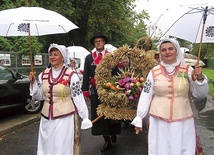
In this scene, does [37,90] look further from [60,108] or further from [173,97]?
[173,97]

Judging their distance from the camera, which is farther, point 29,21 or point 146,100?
point 29,21

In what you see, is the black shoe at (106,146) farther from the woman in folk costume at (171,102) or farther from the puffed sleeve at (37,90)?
the woman in folk costume at (171,102)

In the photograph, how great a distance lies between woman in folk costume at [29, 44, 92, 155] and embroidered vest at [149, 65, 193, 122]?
926 millimetres

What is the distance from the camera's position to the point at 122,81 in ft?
16.6

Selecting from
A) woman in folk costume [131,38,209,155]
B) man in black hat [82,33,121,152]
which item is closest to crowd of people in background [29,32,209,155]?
woman in folk costume [131,38,209,155]

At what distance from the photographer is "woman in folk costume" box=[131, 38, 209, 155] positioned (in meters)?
3.60

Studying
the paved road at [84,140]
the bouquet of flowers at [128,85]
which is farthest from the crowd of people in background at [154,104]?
the paved road at [84,140]

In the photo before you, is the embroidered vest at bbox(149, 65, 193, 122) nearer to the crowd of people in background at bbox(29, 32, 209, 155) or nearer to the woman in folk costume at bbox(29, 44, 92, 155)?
the crowd of people in background at bbox(29, 32, 209, 155)

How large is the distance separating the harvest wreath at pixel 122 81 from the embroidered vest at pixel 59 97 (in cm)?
101

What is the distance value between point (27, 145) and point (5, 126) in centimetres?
157

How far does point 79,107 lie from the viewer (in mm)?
3969

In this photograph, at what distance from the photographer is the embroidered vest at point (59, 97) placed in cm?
391

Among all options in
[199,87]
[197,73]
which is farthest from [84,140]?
[197,73]

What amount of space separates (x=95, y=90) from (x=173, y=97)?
2.33m
